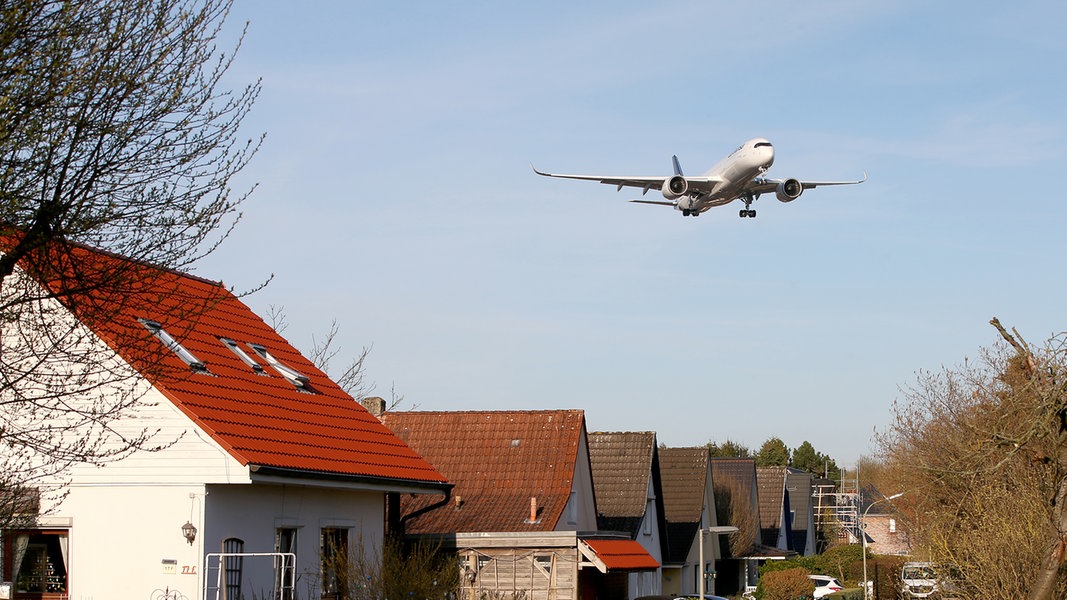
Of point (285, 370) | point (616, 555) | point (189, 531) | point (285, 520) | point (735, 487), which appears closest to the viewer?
point (189, 531)

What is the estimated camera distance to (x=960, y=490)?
24.2 m

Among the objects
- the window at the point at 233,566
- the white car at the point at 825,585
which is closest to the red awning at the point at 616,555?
the window at the point at 233,566

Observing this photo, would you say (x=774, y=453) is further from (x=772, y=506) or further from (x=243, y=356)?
(x=243, y=356)

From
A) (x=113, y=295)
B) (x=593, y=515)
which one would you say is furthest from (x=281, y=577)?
(x=593, y=515)

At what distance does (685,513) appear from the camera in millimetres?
43188

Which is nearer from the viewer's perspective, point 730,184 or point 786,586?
point 730,184

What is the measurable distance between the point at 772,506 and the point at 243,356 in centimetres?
4443

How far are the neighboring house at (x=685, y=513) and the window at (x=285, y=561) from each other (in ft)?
75.5

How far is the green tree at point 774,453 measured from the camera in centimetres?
11819

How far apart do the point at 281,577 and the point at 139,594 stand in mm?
1800

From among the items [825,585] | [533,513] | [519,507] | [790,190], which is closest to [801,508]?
[825,585]

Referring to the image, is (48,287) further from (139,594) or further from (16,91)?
(139,594)

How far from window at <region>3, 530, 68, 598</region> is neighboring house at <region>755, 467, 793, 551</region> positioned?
46153 mm

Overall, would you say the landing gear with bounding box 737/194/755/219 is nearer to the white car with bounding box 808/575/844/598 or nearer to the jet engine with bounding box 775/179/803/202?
the jet engine with bounding box 775/179/803/202
